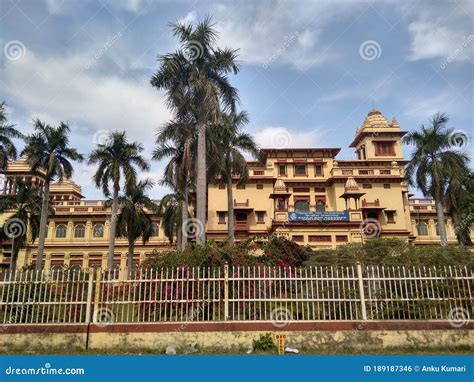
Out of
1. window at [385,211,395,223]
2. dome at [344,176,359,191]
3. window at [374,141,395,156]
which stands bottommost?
window at [385,211,395,223]

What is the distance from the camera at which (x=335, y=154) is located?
→ 43.7 meters

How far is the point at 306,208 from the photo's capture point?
137 ft

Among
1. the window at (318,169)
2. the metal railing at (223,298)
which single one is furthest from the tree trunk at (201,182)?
the window at (318,169)

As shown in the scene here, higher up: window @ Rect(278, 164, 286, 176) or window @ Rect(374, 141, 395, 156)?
window @ Rect(374, 141, 395, 156)

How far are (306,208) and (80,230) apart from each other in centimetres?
2619

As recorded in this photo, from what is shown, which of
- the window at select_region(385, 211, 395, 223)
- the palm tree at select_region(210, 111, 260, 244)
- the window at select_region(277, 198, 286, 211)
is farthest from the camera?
the window at select_region(385, 211, 395, 223)

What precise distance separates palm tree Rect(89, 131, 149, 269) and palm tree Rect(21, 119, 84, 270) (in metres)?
1.72

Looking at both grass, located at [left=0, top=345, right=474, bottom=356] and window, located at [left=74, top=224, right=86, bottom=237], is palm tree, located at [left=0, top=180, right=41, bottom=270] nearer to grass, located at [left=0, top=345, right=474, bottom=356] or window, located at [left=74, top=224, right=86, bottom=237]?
window, located at [left=74, top=224, right=86, bottom=237]

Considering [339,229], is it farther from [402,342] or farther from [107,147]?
[402,342]

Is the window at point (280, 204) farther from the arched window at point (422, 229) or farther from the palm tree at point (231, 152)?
the arched window at point (422, 229)

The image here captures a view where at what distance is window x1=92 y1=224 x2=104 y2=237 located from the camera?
150 feet

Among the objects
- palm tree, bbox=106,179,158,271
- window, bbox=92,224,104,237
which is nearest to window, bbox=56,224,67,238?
window, bbox=92,224,104,237

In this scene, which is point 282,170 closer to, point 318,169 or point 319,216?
point 318,169

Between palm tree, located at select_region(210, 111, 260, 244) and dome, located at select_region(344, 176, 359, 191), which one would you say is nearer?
palm tree, located at select_region(210, 111, 260, 244)
